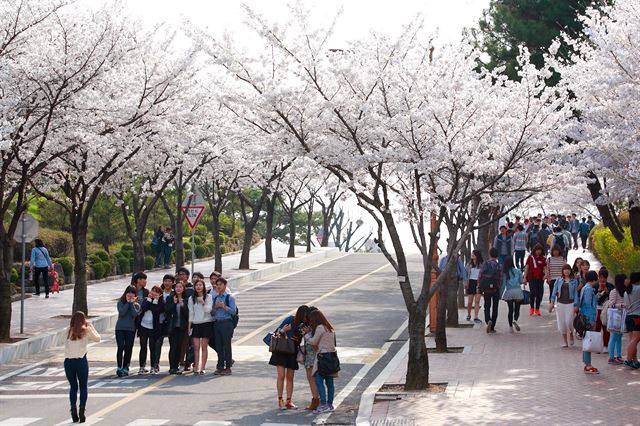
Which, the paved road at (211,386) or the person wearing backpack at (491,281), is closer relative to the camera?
the paved road at (211,386)

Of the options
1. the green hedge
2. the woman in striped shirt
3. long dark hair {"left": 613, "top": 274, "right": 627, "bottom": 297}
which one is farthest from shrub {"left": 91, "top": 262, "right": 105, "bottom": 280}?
long dark hair {"left": 613, "top": 274, "right": 627, "bottom": 297}

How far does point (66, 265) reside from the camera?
36.0m

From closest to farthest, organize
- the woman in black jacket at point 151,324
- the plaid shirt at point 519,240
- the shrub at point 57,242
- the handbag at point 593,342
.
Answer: the handbag at point 593,342, the woman in black jacket at point 151,324, the plaid shirt at point 519,240, the shrub at point 57,242

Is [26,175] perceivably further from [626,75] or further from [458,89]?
[626,75]

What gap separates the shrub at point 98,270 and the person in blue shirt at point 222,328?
20.1 m

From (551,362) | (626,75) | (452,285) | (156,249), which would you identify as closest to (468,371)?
(551,362)

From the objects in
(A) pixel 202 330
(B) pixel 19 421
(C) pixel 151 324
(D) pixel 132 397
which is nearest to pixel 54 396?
(D) pixel 132 397

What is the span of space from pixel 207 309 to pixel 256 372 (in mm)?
1416

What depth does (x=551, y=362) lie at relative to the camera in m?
18.9

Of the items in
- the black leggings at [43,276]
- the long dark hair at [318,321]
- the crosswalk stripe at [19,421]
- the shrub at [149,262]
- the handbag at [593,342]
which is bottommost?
the crosswalk stripe at [19,421]

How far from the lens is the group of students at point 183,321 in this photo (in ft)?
61.5

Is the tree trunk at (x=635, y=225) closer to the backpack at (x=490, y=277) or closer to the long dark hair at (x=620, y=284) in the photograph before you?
the backpack at (x=490, y=277)

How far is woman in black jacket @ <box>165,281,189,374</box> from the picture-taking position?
1886cm

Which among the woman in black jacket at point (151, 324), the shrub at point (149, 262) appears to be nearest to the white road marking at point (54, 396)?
the woman in black jacket at point (151, 324)
